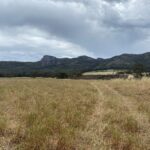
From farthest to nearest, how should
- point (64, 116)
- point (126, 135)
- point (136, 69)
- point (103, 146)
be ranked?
point (136, 69), point (64, 116), point (126, 135), point (103, 146)

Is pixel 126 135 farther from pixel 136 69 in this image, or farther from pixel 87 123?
pixel 136 69

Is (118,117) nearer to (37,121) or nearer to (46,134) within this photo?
(37,121)

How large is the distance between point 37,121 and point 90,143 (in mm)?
2461

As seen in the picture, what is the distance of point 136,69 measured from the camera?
113 metres

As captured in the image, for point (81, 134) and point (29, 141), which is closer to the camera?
point (29, 141)

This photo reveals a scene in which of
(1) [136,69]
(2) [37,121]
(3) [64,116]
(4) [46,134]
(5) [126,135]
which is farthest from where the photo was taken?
(1) [136,69]

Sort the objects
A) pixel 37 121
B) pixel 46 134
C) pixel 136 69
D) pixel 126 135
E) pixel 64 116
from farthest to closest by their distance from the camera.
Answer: pixel 136 69 < pixel 64 116 < pixel 37 121 < pixel 126 135 < pixel 46 134

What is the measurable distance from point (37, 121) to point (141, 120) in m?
3.74

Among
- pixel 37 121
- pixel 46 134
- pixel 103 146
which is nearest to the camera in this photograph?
pixel 103 146

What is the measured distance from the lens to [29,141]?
7898 mm

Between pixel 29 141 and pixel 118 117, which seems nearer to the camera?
pixel 29 141

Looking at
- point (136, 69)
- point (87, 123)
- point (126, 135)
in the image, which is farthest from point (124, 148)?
point (136, 69)

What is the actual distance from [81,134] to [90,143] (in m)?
0.92

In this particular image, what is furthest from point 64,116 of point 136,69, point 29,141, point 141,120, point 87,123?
point 136,69
